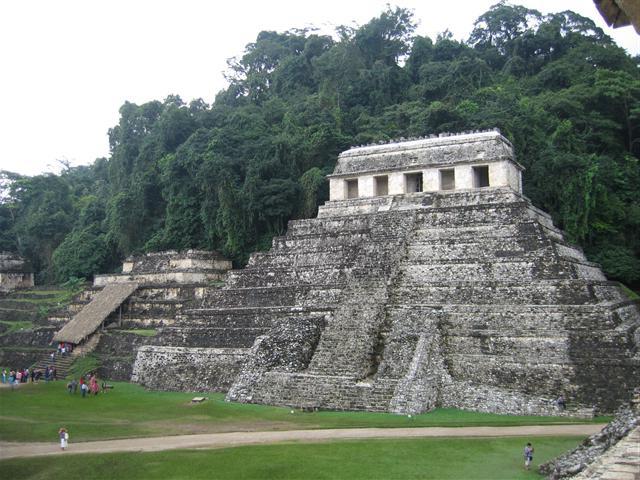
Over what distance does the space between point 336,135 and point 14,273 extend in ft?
76.0

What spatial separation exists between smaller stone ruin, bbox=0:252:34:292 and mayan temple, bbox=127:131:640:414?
74.7 ft

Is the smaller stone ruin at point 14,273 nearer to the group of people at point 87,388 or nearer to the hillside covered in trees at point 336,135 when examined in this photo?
the hillside covered in trees at point 336,135

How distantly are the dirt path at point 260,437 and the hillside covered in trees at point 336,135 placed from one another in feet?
46.2

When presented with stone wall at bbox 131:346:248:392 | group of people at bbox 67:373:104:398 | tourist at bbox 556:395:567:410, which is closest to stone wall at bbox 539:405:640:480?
tourist at bbox 556:395:567:410

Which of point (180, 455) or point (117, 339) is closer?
point (180, 455)

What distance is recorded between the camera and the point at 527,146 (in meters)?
29.0

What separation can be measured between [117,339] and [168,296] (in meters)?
3.79

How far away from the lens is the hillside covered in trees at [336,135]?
90.5ft

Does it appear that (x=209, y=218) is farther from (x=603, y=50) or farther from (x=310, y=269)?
(x=603, y=50)

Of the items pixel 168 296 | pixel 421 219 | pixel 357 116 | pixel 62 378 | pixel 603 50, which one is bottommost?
pixel 62 378

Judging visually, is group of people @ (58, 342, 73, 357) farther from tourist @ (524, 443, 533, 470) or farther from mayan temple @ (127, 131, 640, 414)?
tourist @ (524, 443, 533, 470)

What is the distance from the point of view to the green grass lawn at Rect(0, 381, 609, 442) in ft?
45.7

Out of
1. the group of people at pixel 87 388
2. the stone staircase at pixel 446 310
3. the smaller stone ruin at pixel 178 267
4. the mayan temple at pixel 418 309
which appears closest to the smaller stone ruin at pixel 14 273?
the smaller stone ruin at pixel 178 267

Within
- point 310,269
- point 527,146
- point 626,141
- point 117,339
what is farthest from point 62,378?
point 626,141
